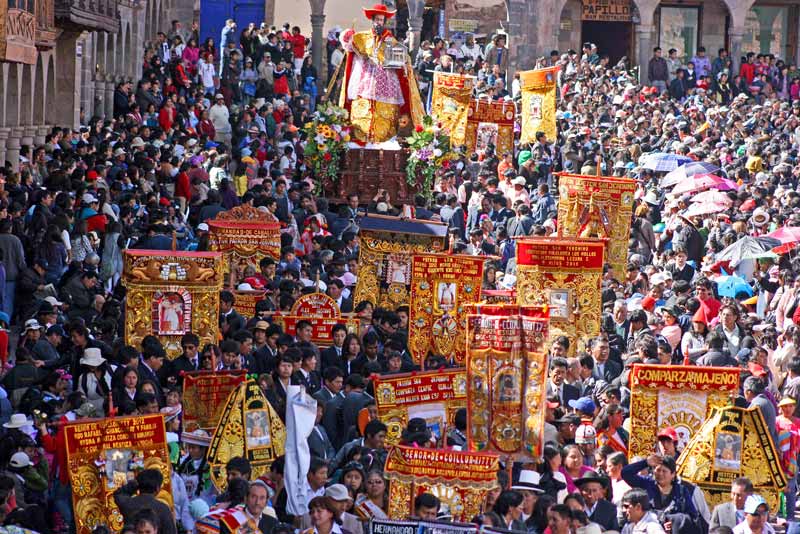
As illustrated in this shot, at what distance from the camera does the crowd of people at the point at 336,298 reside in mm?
11961

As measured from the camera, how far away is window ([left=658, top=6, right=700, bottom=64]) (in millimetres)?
46781

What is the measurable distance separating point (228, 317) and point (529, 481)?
15.9 feet

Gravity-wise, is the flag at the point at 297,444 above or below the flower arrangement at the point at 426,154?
below

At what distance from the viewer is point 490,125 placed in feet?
93.7

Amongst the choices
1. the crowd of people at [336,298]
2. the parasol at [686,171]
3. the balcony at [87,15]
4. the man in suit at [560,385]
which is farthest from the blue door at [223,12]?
the man in suit at [560,385]

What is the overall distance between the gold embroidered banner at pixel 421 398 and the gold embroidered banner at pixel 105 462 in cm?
212

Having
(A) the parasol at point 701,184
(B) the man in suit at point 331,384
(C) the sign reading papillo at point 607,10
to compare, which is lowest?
(B) the man in suit at point 331,384

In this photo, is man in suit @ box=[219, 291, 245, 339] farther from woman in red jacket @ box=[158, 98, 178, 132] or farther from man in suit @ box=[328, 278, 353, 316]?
woman in red jacket @ box=[158, 98, 178, 132]

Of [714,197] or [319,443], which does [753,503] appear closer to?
[319,443]

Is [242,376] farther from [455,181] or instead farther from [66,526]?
[455,181]

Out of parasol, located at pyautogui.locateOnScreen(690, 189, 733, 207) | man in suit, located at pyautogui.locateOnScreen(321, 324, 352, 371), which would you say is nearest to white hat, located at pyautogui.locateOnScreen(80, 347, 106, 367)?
man in suit, located at pyautogui.locateOnScreen(321, 324, 352, 371)

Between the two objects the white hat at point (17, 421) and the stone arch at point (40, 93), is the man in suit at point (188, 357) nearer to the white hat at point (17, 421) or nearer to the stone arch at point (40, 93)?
the white hat at point (17, 421)

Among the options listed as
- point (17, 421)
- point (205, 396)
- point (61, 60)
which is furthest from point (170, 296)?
point (61, 60)

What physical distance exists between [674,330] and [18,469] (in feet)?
21.8
